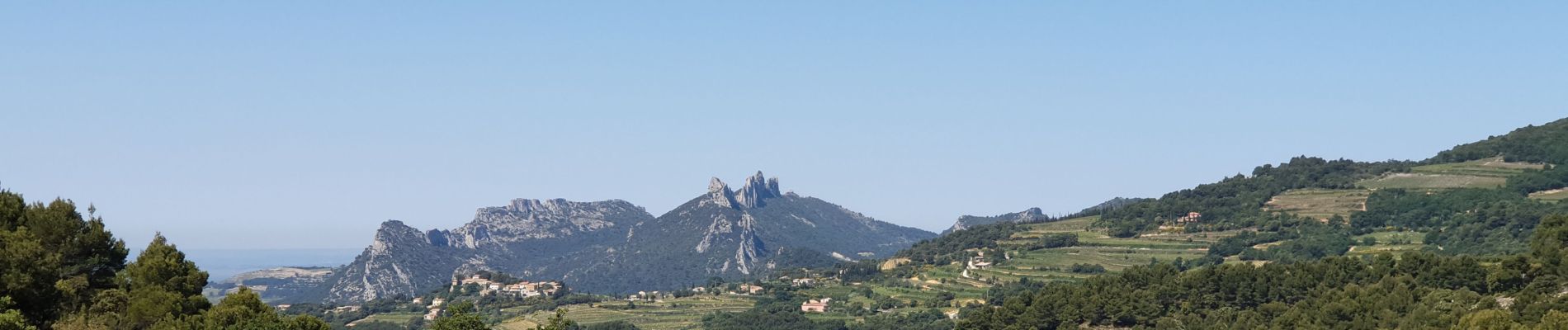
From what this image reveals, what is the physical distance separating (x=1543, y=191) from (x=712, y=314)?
8592 centimetres

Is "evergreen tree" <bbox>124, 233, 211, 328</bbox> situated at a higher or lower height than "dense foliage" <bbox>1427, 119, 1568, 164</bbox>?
lower

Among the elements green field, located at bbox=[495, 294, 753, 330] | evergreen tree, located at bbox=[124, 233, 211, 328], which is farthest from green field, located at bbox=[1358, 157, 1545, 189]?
evergreen tree, located at bbox=[124, 233, 211, 328]

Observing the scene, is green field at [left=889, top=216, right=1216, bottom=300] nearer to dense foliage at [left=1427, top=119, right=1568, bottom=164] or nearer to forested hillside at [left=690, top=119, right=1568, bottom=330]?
forested hillside at [left=690, top=119, right=1568, bottom=330]

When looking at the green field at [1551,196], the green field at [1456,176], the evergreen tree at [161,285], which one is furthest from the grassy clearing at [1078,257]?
the evergreen tree at [161,285]

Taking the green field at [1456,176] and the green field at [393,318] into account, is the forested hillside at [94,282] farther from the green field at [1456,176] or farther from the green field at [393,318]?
the green field at [1456,176]

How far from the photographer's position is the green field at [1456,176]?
154 metres

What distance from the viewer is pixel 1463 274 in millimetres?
74312

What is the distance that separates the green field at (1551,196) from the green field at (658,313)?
82628 millimetres

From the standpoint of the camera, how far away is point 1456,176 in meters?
161

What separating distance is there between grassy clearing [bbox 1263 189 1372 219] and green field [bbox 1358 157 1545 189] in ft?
12.1

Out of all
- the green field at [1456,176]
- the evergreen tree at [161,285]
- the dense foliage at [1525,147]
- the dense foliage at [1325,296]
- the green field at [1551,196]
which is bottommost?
the dense foliage at [1325,296]

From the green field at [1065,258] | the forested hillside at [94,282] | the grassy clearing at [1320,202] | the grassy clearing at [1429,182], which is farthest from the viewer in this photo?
the grassy clearing at [1320,202]

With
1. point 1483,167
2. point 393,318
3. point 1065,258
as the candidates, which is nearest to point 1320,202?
point 1483,167

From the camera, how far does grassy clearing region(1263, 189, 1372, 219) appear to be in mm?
157125
